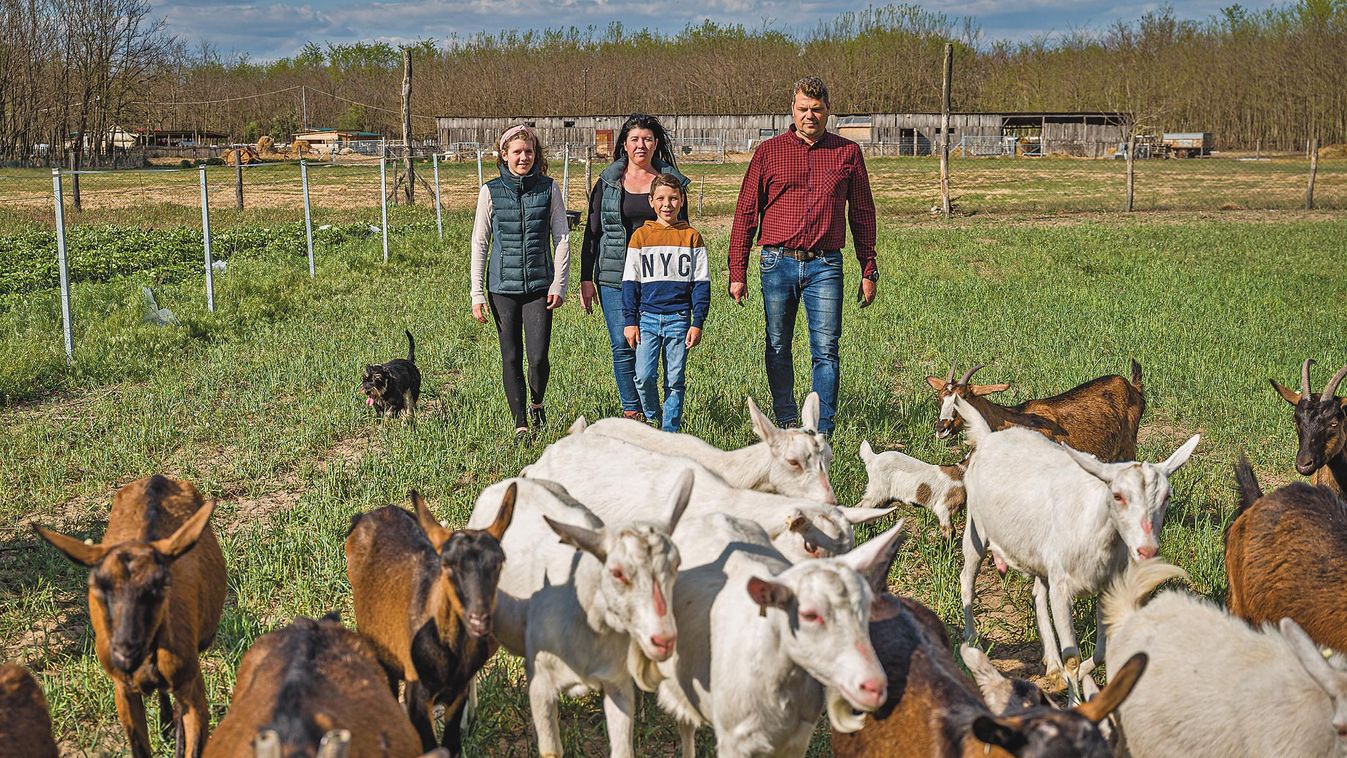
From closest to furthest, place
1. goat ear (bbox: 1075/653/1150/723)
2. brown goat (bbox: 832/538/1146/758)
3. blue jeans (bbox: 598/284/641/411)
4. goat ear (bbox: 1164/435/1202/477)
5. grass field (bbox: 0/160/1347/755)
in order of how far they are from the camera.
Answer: brown goat (bbox: 832/538/1146/758) → goat ear (bbox: 1075/653/1150/723) → goat ear (bbox: 1164/435/1202/477) → grass field (bbox: 0/160/1347/755) → blue jeans (bbox: 598/284/641/411)

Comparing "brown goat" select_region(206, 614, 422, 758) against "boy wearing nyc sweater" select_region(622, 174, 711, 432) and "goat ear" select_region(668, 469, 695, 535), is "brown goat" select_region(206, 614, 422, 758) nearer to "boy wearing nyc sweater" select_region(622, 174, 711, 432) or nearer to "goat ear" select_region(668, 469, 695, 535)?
"goat ear" select_region(668, 469, 695, 535)

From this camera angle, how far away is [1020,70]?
92.8 metres

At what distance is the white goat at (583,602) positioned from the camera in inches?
154

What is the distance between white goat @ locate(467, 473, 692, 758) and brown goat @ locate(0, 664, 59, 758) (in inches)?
67.6

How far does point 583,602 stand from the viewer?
4348 millimetres

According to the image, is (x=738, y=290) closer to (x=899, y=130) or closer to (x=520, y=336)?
(x=520, y=336)

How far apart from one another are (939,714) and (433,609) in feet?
6.33

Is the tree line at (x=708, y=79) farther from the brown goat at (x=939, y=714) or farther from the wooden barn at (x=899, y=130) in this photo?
the brown goat at (x=939, y=714)

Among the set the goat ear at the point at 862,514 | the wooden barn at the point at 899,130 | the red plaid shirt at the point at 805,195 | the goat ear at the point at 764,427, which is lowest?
the goat ear at the point at 862,514

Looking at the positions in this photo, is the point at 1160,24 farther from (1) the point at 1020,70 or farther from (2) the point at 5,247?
(2) the point at 5,247

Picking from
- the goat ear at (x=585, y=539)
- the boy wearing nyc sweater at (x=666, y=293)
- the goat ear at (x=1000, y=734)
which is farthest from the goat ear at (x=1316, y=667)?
the boy wearing nyc sweater at (x=666, y=293)

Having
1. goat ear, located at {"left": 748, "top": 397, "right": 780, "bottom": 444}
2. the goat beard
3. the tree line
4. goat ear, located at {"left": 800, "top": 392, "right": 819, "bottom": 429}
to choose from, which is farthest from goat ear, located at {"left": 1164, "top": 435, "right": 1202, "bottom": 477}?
the tree line

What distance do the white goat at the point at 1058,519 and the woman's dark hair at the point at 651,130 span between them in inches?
126

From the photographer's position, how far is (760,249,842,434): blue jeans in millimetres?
7824
